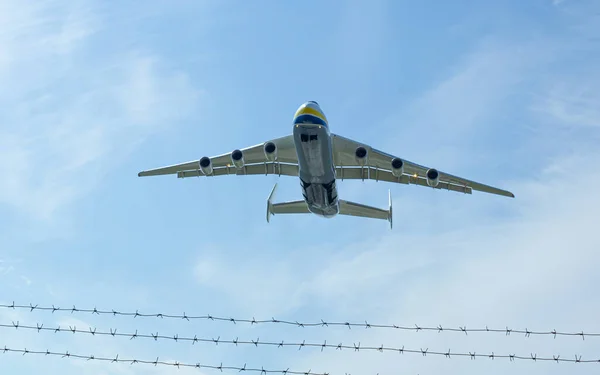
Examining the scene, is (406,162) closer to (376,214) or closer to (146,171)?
(376,214)

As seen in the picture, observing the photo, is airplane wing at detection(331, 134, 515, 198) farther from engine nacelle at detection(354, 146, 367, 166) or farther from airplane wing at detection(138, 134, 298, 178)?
airplane wing at detection(138, 134, 298, 178)

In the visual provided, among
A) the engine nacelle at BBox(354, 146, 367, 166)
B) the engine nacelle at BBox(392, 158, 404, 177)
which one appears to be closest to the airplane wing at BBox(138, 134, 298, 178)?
the engine nacelle at BBox(354, 146, 367, 166)

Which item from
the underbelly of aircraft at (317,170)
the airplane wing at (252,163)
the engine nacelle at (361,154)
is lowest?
the underbelly of aircraft at (317,170)

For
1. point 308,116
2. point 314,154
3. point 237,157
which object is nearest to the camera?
point 308,116

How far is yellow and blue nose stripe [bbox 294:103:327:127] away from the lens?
28625mm

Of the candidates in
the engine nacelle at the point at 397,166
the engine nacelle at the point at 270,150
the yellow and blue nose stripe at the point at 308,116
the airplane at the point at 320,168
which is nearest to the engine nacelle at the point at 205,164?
the airplane at the point at 320,168

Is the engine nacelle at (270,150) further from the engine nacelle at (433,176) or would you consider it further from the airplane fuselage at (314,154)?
the engine nacelle at (433,176)

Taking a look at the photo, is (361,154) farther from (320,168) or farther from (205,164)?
(205,164)

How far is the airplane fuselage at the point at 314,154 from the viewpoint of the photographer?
94.1 feet

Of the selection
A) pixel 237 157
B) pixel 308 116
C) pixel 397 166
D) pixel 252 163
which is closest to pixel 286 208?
pixel 252 163

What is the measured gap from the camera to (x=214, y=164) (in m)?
35.8

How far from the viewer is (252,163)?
3597 centimetres

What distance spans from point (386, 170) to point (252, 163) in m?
7.38

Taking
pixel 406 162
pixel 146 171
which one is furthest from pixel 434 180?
pixel 146 171
